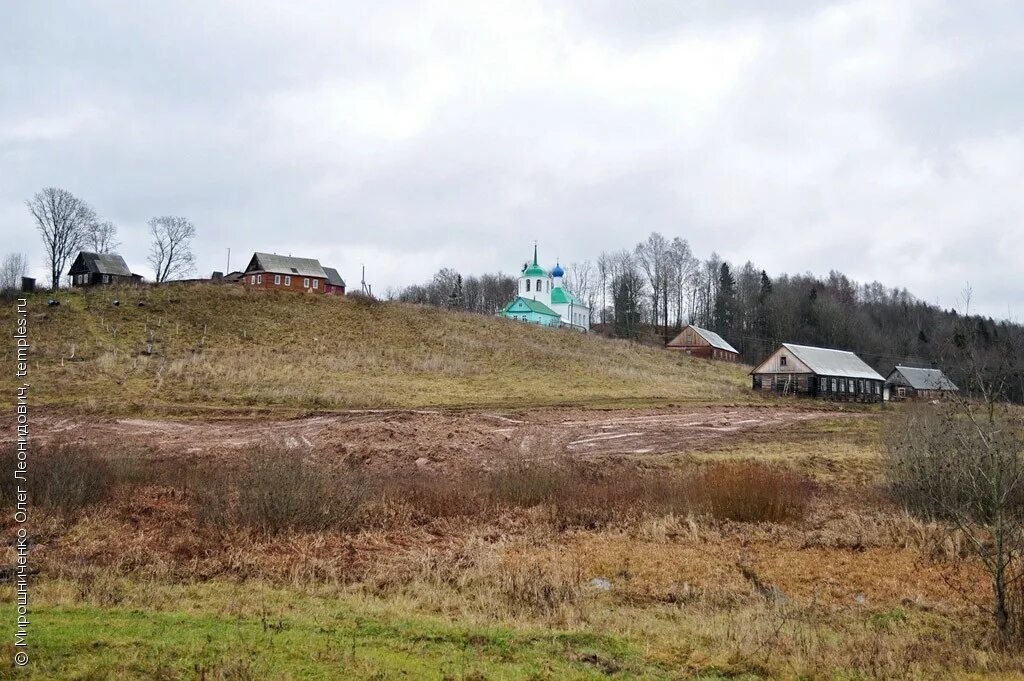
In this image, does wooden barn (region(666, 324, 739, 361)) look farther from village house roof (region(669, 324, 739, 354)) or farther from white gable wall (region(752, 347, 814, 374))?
white gable wall (region(752, 347, 814, 374))

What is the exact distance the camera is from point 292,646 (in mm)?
8016

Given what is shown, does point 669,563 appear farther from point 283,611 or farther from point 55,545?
point 55,545

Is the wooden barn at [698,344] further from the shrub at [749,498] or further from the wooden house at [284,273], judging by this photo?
the shrub at [749,498]

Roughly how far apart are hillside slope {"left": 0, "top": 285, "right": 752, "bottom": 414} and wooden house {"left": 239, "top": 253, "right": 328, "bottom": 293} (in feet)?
28.2

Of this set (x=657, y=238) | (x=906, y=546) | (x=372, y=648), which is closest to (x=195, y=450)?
(x=372, y=648)

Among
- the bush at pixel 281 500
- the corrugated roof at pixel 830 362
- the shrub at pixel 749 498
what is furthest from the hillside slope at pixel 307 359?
the shrub at pixel 749 498

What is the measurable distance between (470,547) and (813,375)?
140ft

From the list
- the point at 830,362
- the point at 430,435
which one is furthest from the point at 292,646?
the point at 830,362

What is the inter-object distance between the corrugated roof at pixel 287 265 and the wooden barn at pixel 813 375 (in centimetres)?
3866

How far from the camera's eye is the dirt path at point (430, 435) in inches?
893

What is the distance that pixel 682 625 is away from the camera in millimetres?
9859

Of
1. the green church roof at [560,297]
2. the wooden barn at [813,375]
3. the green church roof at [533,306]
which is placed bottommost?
the wooden barn at [813,375]

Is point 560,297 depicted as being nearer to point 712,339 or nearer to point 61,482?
point 712,339

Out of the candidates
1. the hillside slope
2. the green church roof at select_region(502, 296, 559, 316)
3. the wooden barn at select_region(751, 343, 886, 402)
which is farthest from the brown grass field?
the green church roof at select_region(502, 296, 559, 316)
